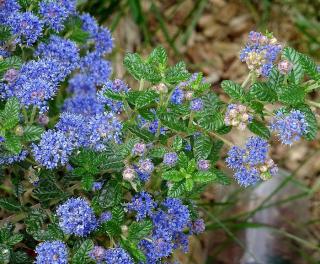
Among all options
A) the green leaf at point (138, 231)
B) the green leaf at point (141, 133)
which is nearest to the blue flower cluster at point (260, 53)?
the green leaf at point (141, 133)

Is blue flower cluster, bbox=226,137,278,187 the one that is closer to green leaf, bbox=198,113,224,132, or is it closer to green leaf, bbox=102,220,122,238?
green leaf, bbox=198,113,224,132

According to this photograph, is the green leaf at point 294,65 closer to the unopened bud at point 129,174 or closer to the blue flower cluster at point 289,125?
the blue flower cluster at point 289,125

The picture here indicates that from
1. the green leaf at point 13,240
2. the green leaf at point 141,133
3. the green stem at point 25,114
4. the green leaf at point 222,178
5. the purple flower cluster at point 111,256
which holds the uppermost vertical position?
the green stem at point 25,114

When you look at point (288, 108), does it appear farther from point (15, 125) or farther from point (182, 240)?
point (15, 125)

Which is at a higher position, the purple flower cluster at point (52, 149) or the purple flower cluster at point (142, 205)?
the purple flower cluster at point (52, 149)

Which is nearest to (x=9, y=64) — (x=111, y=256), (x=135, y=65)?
(x=135, y=65)

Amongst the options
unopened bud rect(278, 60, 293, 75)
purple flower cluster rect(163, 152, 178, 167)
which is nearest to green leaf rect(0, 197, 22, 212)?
purple flower cluster rect(163, 152, 178, 167)

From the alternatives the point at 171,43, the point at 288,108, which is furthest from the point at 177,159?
the point at 171,43
